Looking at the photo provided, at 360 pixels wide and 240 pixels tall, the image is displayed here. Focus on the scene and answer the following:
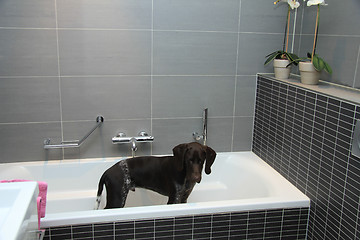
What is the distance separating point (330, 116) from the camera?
1.94 metres

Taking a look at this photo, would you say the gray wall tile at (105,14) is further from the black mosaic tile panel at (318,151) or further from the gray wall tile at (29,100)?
the black mosaic tile panel at (318,151)

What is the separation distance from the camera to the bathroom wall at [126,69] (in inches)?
98.0

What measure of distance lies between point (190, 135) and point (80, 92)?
870 millimetres

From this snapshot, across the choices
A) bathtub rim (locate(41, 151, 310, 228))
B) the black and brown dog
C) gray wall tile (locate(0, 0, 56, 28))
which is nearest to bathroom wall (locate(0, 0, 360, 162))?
gray wall tile (locate(0, 0, 56, 28))

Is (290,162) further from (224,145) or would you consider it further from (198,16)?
(198,16)

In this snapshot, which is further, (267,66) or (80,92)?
(267,66)

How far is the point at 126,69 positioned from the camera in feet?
8.66

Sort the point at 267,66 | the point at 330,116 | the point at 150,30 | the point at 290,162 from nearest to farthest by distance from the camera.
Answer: the point at 330,116 < the point at 290,162 < the point at 150,30 < the point at 267,66

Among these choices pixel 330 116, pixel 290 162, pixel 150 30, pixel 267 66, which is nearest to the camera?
pixel 330 116

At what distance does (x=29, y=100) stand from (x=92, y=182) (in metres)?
0.72

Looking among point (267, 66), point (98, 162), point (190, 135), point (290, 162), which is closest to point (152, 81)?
point (190, 135)

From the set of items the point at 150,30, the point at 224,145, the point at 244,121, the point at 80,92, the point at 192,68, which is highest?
the point at 150,30

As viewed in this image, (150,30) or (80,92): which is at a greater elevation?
→ (150,30)

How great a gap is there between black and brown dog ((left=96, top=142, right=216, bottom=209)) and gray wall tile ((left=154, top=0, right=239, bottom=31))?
947 millimetres
